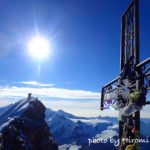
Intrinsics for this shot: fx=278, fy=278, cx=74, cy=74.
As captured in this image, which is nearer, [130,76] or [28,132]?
[130,76]

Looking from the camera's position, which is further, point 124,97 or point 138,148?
point 124,97

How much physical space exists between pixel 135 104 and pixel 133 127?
166cm

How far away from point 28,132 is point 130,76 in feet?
476

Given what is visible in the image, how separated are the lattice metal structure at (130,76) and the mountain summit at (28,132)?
4097 inches

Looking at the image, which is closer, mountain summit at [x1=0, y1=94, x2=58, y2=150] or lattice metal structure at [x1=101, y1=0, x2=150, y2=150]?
lattice metal structure at [x1=101, y1=0, x2=150, y2=150]

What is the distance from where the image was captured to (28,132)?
150000mm

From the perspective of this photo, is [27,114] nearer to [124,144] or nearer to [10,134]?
[10,134]

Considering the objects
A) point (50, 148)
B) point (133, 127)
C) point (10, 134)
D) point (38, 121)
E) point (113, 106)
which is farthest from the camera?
point (38, 121)

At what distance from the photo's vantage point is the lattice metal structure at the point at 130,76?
1004 centimetres

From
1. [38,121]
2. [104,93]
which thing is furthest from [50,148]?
[104,93]

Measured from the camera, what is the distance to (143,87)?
9.86m

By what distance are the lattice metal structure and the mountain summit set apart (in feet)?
341

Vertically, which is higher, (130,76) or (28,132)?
(130,76)

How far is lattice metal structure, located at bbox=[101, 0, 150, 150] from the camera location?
10.0 metres
